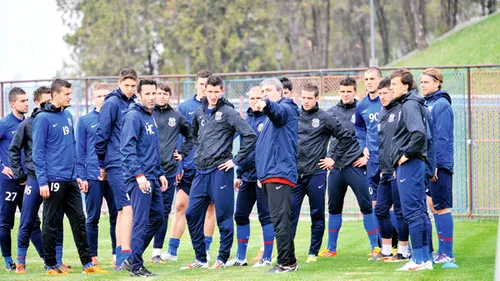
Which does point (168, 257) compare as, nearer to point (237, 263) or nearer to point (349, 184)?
point (237, 263)

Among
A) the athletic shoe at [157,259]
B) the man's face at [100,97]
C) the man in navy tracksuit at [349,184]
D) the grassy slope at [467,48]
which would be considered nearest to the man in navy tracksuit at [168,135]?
the athletic shoe at [157,259]

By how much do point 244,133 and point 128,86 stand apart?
1535 mm

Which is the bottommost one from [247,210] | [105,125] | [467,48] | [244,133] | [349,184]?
[247,210]

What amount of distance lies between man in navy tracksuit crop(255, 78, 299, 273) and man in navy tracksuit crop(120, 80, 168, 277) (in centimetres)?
124

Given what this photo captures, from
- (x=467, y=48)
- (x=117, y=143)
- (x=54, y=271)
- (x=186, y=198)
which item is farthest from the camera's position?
(x=467, y=48)

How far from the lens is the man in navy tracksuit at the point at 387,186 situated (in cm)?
1062

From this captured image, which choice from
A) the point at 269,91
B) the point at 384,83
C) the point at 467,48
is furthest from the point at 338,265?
the point at 467,48

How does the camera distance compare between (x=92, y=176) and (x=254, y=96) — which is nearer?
(x=254, y=96)

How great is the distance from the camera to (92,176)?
38.2 ft

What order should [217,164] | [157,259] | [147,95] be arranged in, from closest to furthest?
[147,95] → [217,164] → [157,259]

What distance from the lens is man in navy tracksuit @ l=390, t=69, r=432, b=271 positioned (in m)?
10.0

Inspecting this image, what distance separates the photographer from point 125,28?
49.8 m

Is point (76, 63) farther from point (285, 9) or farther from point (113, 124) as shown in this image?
point (113, 124)

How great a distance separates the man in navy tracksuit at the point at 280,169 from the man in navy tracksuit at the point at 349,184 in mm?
2149
